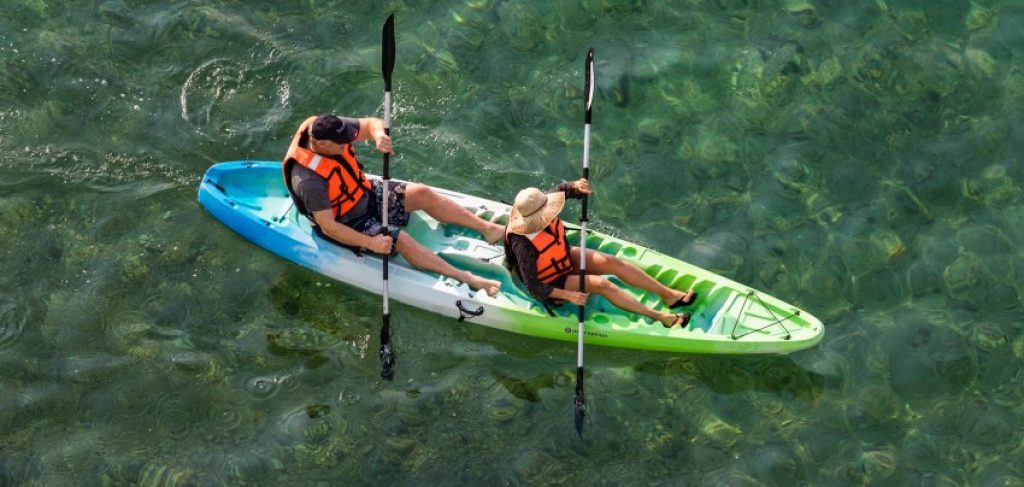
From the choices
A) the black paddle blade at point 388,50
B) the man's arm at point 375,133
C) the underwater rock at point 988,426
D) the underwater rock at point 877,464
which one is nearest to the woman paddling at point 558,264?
the man's arm at point 375,133

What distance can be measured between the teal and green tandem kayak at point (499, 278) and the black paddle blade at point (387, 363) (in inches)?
18.8

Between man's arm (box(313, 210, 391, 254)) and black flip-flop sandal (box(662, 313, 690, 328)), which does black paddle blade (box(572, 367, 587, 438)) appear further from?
man's arm (box(313, 210, 391, 254))

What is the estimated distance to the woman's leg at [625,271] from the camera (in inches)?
357

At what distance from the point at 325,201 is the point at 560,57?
9.19 ft

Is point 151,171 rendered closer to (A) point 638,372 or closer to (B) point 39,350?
(B) point 39,350

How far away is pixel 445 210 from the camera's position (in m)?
9.45

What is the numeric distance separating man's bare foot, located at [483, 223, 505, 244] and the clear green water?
2.12ft

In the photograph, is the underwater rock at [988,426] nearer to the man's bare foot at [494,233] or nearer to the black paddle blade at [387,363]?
the man's bare foot at [494,233]

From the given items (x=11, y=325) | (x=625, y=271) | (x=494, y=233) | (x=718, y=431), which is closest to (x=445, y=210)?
(x=494, y=233)

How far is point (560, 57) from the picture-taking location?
35.7 ft

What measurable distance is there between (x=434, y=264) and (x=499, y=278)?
18.4 inches

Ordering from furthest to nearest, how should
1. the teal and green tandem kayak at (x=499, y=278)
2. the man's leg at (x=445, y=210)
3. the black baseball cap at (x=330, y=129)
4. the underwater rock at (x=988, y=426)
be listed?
the man's leg at (x=445, y=210) → the teal and green tandem kayak at (x=499, y=278) → the black baseball cap at (x=330, y=129) → the underwater rock at (x=988, y=426)

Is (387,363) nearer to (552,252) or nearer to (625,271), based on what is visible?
(552,252)

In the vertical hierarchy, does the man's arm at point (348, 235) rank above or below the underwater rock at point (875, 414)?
above
